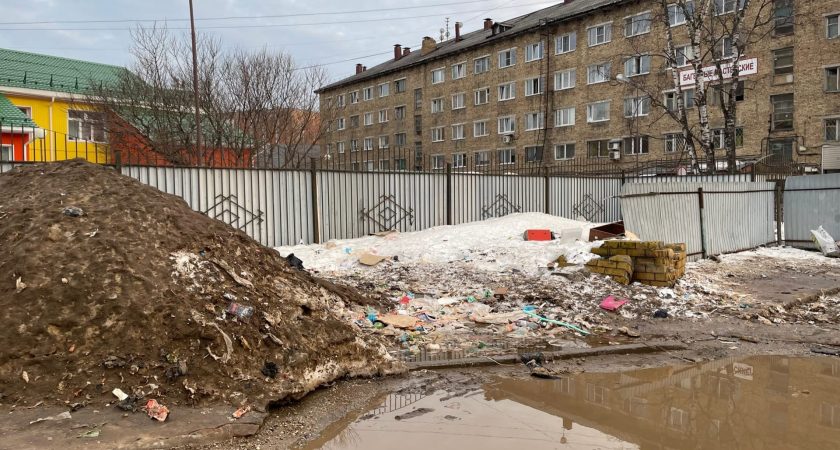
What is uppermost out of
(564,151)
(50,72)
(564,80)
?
(564,80)

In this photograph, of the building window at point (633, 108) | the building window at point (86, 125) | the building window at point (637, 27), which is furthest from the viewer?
the building window at point (633, 108)

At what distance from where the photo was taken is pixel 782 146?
86.5 ft

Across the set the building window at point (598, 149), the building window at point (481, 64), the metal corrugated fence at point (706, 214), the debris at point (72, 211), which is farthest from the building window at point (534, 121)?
the debris at point (72, 211)

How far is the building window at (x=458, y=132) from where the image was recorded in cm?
4300

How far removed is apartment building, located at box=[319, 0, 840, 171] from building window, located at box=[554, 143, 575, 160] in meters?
0.08

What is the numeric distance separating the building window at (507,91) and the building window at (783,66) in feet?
54.1

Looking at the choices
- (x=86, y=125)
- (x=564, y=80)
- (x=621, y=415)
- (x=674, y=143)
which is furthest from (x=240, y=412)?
(x=564, y=80)

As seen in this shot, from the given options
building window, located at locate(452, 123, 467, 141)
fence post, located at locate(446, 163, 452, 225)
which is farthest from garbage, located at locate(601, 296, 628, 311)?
building window, located at locate(452, 123, 467, 141)

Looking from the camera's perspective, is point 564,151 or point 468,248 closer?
point 468,248

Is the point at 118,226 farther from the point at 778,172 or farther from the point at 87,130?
the point at 87,130

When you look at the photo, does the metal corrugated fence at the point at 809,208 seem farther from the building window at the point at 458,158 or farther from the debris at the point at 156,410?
the building window at the point at 458,158

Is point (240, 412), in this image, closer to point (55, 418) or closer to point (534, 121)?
point (55, 418)

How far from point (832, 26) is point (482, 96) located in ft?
72.0

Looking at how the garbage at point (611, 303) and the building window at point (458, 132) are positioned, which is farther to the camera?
the building window at point (458, 132)
